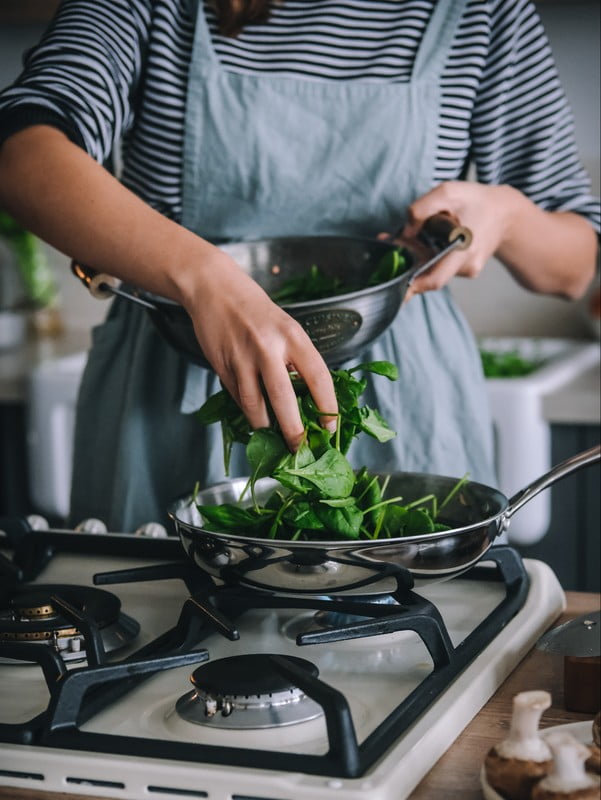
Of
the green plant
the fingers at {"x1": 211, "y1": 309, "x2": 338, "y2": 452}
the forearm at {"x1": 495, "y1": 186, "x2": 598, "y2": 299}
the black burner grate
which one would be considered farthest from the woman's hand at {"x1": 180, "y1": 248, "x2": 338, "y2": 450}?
the green plant

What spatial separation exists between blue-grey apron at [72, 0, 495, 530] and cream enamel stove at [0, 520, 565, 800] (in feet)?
1.05

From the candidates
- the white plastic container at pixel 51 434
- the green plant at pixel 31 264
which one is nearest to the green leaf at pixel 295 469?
the white plastic container at pixel 51 434

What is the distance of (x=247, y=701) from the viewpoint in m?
0.60

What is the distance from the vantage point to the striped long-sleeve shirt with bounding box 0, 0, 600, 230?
3.56ft

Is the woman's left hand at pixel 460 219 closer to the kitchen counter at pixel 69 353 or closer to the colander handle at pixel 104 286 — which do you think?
the colander handle at pixel 104 286

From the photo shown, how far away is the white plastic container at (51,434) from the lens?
1.97 meters

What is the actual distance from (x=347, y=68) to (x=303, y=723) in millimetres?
783

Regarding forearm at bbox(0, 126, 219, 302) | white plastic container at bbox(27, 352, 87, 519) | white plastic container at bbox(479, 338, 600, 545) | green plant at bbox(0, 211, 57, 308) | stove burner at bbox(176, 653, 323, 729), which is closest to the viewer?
stove burner at bbox(176, 653, 323, 729)

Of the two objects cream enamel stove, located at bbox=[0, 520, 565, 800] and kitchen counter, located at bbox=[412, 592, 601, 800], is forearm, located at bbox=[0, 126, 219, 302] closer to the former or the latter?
cream enamel stove, located at bbox=[0, 520, 565, 800]

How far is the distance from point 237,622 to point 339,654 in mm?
100

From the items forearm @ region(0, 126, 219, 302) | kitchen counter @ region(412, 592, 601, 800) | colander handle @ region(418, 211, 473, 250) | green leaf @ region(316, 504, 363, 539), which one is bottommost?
kitchen counter @ region(412, 592, 601, 800)

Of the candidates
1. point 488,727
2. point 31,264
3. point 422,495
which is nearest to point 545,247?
point 422,495

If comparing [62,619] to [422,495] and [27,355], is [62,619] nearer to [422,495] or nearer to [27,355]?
[422,495]

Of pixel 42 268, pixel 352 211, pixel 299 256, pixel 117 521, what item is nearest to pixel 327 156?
pixel 352 211
